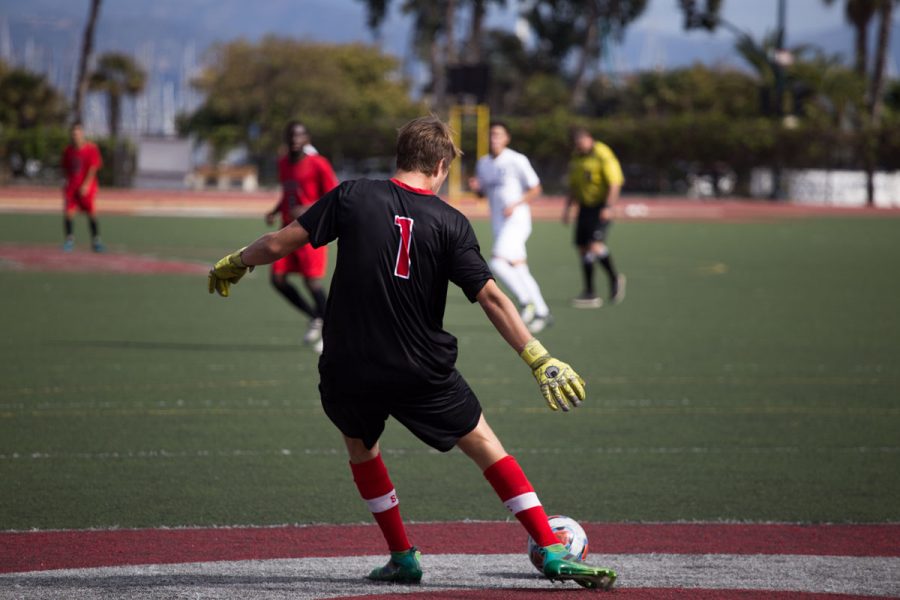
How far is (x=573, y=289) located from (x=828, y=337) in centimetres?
567

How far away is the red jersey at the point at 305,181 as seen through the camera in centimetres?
1180

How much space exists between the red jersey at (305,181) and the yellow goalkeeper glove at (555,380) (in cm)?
706

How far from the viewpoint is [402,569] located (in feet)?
17.0

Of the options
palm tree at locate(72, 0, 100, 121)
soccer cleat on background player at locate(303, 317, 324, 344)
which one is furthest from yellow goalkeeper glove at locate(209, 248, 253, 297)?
palm tree at locate(72, 0, 100, 121)

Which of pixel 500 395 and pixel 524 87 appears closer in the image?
pixel 500 395

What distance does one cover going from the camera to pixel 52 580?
516cm

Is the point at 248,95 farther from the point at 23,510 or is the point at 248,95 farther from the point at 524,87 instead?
the point at 23,510

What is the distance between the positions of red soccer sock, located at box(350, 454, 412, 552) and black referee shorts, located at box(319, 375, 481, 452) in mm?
224

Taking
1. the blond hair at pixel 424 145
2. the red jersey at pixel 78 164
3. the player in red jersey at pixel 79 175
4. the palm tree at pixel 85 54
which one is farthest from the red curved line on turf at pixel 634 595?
the palm tree at pixel 85 54

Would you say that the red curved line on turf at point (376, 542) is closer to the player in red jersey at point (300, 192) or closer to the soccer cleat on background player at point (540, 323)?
the player in red jersey at point (300, 192)

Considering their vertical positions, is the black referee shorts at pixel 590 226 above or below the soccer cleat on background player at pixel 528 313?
above

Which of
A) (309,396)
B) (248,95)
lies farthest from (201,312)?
(248,95)

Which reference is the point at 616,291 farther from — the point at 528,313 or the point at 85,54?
the point at 85,54

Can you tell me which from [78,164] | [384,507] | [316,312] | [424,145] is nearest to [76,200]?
[78,164]
